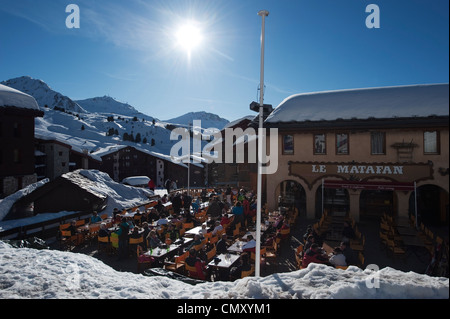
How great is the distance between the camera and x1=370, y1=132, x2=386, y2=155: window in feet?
32.0

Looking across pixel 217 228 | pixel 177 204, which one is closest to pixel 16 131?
pixel 177 204

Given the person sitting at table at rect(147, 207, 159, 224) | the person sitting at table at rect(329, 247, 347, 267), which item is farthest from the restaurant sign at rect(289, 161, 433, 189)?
the person sitting at table at rect(147, 207, 159, 224)

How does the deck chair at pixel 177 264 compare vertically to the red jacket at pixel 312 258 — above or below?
below

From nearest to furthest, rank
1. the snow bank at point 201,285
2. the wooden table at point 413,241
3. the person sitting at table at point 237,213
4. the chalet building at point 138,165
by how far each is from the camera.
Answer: the snow bank at point 201,285
the wooden table at point 413,241
the person sitting at table at point 237,213
the chalet building at point 138,165

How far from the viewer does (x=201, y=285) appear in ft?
17.4

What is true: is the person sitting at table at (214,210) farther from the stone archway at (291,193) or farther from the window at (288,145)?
the window at (288,145)

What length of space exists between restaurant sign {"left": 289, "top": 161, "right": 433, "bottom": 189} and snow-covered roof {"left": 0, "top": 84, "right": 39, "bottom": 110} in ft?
51.1

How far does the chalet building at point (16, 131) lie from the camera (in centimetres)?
1564

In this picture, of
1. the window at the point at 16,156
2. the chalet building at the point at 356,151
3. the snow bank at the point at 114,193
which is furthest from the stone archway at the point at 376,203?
the window at the point at 16,156

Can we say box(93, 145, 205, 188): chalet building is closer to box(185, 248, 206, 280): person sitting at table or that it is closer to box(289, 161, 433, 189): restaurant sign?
box(289, 161, 433, 189): restaurant sign

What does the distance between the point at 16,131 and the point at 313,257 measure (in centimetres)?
1826

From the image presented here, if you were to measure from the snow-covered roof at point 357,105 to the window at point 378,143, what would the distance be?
87 centimetres
